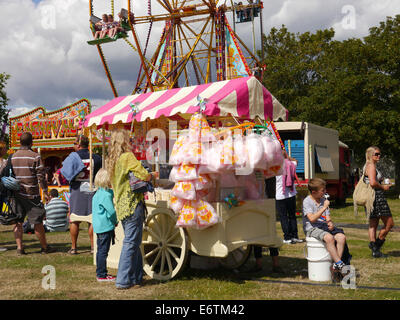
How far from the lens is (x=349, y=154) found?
22.7 meters

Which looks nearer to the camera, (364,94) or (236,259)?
(236,259)

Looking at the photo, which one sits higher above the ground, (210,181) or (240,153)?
(240,153)

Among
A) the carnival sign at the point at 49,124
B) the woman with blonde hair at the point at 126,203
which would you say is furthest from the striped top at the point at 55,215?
the carnival sign at the point at 49,124

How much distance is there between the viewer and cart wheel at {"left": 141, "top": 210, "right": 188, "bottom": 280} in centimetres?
542

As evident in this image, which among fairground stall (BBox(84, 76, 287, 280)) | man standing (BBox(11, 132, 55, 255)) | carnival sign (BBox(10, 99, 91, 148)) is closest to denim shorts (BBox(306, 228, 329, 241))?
fairground stall (BBox(84, 76, 287, 280))

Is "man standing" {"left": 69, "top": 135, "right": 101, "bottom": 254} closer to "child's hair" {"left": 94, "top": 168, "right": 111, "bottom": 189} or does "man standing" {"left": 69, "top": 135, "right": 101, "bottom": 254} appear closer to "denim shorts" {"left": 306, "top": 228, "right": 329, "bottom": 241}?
"child's hair" {"left": 94, "top": 168, "right": 111, "bottom": 189}

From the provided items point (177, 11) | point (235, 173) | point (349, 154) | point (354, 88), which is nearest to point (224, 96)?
point (235, 173)

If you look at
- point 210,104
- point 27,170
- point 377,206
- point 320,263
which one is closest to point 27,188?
point 27,170

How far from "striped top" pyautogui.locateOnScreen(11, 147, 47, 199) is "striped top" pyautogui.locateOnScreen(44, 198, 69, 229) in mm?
3182

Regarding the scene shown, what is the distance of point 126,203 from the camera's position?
16.7ft

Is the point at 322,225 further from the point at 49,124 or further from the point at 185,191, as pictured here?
the point at 49,124

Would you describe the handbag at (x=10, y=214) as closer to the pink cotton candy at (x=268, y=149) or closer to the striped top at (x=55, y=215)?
the striped top at (x=55, y=215)

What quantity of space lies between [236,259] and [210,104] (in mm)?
2242
